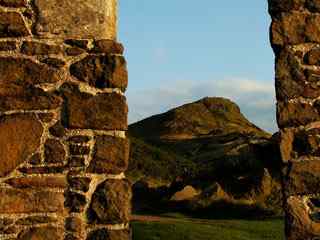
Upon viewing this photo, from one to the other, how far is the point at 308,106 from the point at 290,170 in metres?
0.50

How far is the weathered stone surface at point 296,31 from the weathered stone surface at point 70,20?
1298 mm

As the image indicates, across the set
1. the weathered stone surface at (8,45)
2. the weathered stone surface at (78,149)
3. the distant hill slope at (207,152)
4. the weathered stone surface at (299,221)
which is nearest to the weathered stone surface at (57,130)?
the weathered stone surface at (78,149)

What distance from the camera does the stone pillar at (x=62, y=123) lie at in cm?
470

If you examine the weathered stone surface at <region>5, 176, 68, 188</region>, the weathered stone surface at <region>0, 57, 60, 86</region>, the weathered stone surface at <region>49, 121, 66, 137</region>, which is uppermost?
the weathered stone surface at <region>0, 57, 60, 86</region>

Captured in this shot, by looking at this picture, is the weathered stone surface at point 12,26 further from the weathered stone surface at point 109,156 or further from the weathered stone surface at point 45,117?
the weathered stone surface at point 109,156

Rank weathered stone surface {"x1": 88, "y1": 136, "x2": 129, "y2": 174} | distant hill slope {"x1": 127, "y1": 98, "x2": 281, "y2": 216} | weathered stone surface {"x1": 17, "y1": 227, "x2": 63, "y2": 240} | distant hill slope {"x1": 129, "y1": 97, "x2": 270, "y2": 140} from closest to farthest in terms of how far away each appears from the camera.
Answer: weathered stone surface {"x1": 17, "y1": 227, "x2": 63, "y2": 240}
weathered stone surface {"x1": 88, "y1": 136, "x2": 129, "y2": 174}
distant hill slope {"x1": 127, "y1": 98, "x2": 281, "y2": 216}
distant hill slope {"x1": 129, "y1": 97, "x2": 270, "y2": 140}

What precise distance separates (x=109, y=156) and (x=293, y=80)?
148cm

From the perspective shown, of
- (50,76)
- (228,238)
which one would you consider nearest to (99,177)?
(50,76)

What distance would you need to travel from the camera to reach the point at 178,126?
3066 centimetres

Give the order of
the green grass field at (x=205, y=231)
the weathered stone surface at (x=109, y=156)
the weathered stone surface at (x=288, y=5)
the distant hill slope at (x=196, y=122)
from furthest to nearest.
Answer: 1. the distant hill slope at (x=196, y=122)
2. the green grass field at (x=205, y=231)
3. the weathered stone surface at (x=288, y=5)
4. the weathered stone surface at (x=109, y=156)

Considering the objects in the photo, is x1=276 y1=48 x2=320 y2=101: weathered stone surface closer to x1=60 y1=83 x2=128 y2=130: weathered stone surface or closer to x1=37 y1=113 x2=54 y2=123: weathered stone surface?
x1=60 y1=83 x2=128 y2=130: weathered stone surface

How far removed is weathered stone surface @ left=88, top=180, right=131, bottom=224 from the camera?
473 cm

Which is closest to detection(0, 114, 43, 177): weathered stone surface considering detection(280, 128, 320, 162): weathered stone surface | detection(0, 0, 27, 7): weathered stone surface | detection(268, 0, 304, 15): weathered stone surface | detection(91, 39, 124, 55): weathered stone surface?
detection(91, 39, 124, 55): weathered stone surface

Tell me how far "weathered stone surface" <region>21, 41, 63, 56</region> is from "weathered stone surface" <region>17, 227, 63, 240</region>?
4.24ft
